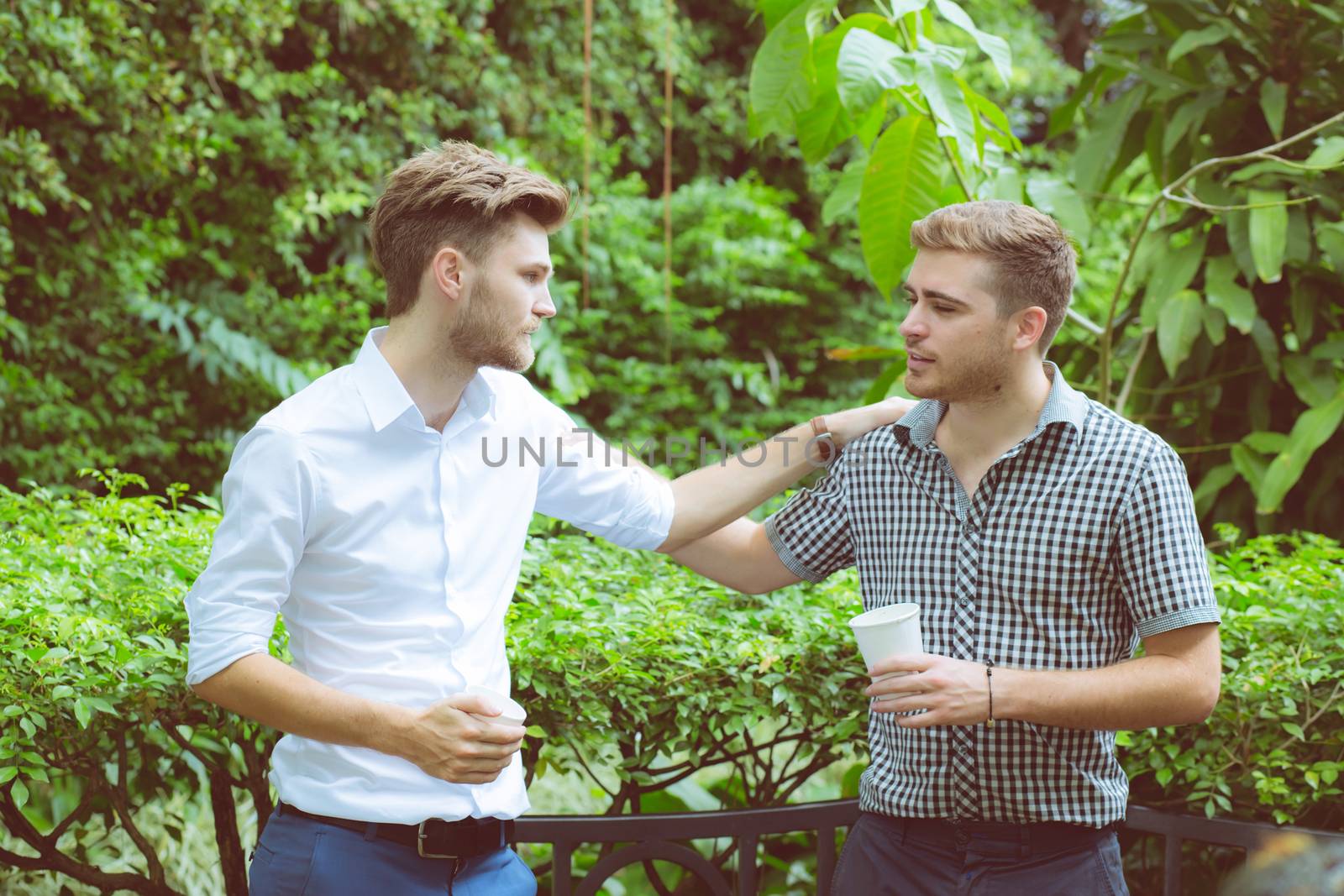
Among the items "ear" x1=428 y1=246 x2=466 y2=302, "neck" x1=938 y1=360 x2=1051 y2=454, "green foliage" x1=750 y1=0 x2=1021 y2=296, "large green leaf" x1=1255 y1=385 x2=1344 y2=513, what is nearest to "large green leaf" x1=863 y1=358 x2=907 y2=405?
"green foliage" x1=750 y1=0 x2=1021 y2=296

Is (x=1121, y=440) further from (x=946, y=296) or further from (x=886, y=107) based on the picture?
(x=886, y=107)

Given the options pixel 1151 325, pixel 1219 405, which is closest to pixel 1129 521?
pixel 1151 325

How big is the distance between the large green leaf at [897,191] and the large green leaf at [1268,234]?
1.09m

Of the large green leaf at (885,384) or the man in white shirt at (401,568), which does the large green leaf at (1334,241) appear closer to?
the large green leaf at (885,384)

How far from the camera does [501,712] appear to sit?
1.54 m

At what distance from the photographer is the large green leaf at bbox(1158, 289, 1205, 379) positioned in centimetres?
322

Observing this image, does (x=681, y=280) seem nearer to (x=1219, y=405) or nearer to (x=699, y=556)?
(x=1219, y=405)

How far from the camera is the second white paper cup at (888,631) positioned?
1554 millimetres

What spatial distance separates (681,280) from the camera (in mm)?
6980

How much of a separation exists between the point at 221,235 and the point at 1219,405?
180 inches

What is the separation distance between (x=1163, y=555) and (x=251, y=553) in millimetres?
1237

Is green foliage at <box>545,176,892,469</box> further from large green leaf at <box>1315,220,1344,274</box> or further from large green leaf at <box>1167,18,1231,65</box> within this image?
large green leaf at <box>1315,220,1344,274</box>

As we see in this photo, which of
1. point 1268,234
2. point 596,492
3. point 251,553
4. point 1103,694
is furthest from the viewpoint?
point 1268,234

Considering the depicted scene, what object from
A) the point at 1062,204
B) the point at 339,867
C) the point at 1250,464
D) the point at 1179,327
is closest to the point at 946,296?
the point at 339,867
